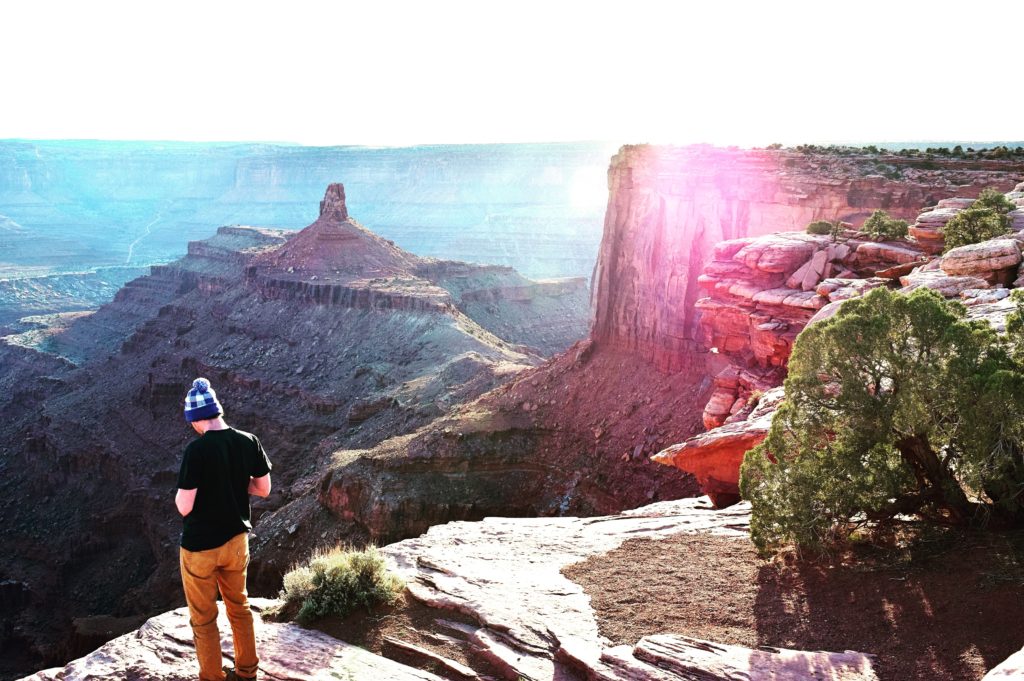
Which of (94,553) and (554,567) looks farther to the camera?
(94,553)

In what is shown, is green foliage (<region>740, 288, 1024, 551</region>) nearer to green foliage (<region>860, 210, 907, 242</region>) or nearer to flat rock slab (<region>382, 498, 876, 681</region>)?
flat rock slab (<region>382, 498, 876, 681</region>)

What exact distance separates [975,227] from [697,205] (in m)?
12.3

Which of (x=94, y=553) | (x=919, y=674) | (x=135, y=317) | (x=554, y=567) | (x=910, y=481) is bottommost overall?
(x=94, y=553)

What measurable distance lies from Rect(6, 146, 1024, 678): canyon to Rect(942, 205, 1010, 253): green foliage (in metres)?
1.14

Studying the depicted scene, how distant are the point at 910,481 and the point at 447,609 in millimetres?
5610

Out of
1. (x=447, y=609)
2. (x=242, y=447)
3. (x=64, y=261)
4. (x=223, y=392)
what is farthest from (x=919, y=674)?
(x=64, y=261)

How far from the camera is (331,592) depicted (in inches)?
392

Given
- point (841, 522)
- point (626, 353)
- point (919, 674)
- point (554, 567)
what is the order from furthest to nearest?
point (626, 353), point (554, 567), point (841, 522), point (919, 674)

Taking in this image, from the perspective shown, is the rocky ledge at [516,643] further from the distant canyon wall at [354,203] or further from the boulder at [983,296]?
the distant canyon wall at [354,203]

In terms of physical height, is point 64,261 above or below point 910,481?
below

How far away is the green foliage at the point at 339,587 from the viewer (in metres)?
9.84

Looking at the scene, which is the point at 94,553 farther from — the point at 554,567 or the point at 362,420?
the point at 554,567

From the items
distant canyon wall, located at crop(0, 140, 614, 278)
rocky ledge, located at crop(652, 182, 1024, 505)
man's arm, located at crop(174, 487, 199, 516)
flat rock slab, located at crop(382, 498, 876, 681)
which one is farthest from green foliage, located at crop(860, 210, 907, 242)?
distant canyon wall, located at crop(0, 140, 614, 278)

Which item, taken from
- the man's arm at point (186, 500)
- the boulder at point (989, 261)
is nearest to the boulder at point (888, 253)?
the boulder at point (989, 261)
